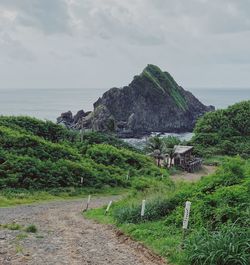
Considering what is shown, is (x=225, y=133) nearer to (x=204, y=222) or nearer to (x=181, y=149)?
(x=181, y=149)

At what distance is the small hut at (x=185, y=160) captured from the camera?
229 ft

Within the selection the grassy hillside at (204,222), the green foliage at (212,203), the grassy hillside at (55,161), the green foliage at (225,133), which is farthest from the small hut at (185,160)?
the green foliage at (212,203)

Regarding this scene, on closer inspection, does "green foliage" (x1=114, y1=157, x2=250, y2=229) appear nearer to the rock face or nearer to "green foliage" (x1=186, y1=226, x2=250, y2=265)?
"green foliage" (x1=186, y1=226, x2=250, y2=265)

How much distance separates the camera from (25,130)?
63406mm

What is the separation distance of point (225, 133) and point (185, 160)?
20988 mm

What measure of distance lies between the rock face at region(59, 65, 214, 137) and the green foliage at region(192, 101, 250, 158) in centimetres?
3868

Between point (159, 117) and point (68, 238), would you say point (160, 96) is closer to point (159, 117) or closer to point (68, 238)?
point (159, 117)

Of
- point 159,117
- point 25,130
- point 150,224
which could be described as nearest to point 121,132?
point 159,117

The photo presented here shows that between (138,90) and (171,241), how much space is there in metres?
136

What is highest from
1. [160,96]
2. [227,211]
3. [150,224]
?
[160,96]

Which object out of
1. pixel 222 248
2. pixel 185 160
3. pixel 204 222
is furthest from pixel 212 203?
pixel 185 160

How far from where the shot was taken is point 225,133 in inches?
3529

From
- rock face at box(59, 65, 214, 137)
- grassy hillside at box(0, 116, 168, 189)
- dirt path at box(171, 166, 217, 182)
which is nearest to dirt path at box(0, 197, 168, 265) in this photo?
grassy hillside at box(0, 116, 168, 189)

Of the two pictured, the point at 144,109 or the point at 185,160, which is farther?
the point at 144,109
